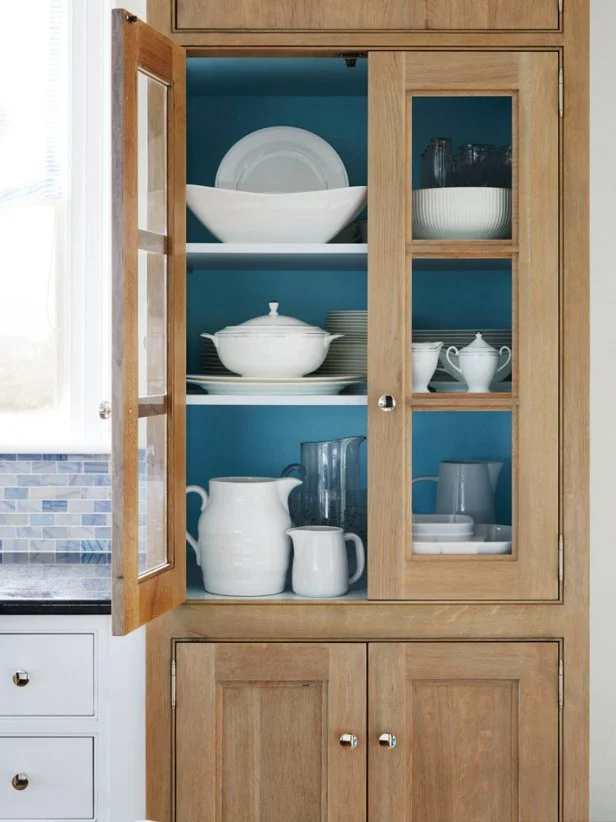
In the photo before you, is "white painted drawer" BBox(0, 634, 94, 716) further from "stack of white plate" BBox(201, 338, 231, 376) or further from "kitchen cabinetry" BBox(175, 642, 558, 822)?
"stack of white plate" BBox(201, 338, 231, 376)

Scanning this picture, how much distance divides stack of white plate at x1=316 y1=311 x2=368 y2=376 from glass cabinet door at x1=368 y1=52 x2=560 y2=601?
0.15 metres

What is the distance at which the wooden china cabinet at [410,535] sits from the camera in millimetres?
1738

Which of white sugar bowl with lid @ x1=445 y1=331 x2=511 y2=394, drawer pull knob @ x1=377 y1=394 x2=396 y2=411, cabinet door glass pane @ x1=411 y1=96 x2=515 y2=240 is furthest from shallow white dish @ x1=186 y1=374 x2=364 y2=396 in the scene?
cabinet door glass pane @ x1=411 y1=96 x2=515 y2=240

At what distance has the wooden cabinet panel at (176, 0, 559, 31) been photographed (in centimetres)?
174

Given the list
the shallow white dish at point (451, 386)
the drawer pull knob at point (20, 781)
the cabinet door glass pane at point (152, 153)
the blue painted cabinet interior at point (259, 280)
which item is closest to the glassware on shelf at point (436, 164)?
the blue painted cabinet interior at point (259, 280)

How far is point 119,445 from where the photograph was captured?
4.98ft

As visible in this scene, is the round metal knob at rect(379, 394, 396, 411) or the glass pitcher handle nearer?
the round metal knob at rect(379, 394, 396, 411)

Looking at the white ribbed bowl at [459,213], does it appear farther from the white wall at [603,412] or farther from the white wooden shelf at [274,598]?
the white wooden shelf at [274,598]

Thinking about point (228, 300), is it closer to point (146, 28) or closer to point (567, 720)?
point (146, 28)

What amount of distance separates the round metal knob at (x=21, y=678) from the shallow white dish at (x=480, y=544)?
79 cm

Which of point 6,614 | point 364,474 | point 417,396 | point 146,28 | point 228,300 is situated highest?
point 146,28

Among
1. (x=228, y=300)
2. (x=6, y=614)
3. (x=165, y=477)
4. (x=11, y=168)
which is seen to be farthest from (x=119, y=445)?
(x=11, y=168)

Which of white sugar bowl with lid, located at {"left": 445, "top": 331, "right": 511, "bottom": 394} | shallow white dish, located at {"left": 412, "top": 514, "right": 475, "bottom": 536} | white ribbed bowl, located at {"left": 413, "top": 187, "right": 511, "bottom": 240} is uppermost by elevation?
white ribbed bowl, located at {"left": 413, "top": 187, "right": 511, "bottom": 240}

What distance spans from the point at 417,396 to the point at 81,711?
891 millimetres
